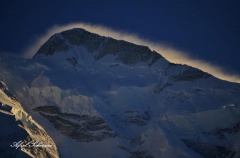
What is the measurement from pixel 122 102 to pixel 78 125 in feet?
67.8

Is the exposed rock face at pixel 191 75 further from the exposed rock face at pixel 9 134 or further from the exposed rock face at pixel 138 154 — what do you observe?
the exposed rock face at pixel 9 134

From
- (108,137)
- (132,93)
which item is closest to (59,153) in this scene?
(108,137)

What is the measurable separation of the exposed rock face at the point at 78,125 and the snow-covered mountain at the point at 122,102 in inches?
12.2

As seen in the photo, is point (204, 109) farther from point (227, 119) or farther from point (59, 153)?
point (59, 153)

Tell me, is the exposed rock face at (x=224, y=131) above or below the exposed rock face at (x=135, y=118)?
above

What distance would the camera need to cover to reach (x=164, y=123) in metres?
145

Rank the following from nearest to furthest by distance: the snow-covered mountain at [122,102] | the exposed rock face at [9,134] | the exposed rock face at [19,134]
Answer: the exposed rock face at [9,134]
the exposed rock face at [19,134]
the snow-covered mountain at [122,102]

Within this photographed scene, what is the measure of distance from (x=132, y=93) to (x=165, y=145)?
3153 cm

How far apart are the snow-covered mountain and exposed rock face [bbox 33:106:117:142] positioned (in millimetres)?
311

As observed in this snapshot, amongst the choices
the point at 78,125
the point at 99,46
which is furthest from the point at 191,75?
the point at 78,125

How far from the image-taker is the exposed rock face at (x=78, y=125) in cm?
13838

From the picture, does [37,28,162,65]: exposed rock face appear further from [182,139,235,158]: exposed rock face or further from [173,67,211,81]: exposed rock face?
[182,139,235,158]: exposed rock face

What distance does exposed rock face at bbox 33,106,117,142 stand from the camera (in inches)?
5448

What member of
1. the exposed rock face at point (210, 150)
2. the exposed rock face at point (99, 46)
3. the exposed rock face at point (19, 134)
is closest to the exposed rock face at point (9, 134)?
the exposed rock face at point (19, 134)
